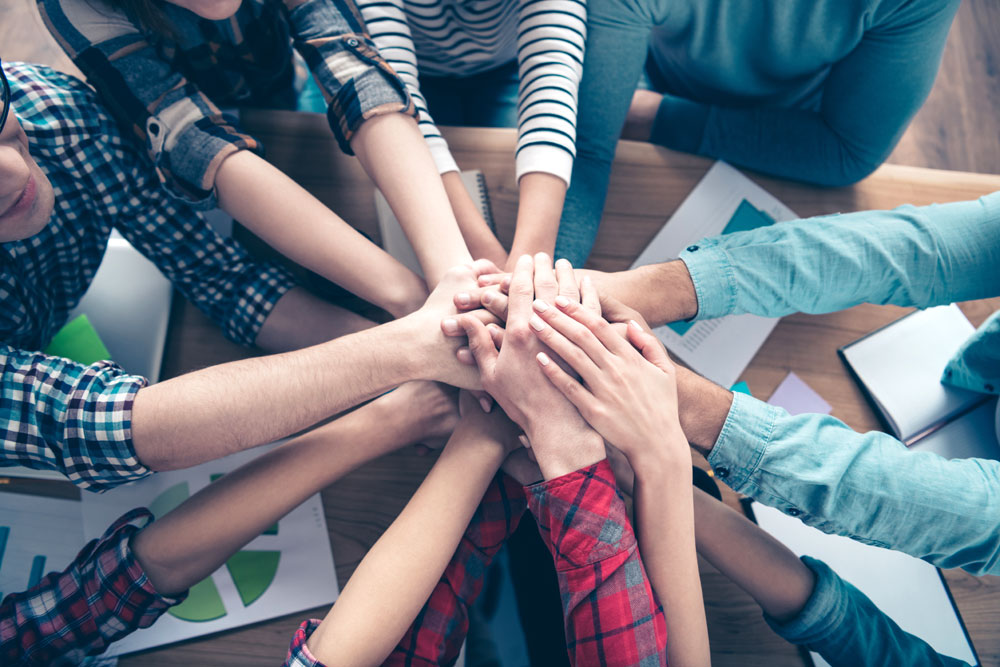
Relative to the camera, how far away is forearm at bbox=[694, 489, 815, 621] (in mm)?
822

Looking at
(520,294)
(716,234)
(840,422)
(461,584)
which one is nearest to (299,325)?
(520,294)

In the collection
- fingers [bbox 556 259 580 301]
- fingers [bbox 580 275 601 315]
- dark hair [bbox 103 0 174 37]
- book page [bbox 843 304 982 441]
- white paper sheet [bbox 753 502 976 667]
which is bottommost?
white paper sheet [bbox 753 502 976 667]

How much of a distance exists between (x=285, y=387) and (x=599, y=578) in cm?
49

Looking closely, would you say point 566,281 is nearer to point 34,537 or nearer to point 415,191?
point 415,191

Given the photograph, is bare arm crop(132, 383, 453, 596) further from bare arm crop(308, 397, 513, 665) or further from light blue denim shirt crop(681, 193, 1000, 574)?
light blue denim shirt crop(681, 193, 1000, 574)

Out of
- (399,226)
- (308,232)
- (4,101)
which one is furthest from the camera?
(399,226)

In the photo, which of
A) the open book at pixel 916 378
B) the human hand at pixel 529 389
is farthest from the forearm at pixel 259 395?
the open book at pixel 916 378

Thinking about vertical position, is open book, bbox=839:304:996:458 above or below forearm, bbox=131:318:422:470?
below

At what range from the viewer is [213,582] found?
0.86 meters

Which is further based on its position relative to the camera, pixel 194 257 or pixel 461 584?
pixel 194 257

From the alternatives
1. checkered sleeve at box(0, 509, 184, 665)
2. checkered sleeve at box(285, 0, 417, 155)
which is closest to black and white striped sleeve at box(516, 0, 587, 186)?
checkered sleeve at box(285, 0, 417, 155)

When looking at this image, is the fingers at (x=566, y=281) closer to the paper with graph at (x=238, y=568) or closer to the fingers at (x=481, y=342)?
the fingers at (x=481, y=342)

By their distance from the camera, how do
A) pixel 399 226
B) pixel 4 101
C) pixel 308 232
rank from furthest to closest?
1. pixel 399 226
2. pixel 308 232
3. pixel 4 101

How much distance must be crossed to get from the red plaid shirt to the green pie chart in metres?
0.16
